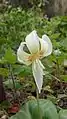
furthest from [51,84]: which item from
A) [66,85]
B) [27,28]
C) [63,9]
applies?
[63,9]

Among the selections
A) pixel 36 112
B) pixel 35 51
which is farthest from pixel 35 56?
A: pixel 36 112

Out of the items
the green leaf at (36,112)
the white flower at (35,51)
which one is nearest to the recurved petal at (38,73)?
the white flower at (35,51)

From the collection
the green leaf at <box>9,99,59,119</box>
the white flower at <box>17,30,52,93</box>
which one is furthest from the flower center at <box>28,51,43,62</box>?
the green leaf at <box>9,99,59,119</box>

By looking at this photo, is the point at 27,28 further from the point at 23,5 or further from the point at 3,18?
the point at 23,5

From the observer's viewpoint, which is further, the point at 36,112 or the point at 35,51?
the point at 36,112

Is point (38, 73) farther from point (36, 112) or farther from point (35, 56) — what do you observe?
point (36, 112)

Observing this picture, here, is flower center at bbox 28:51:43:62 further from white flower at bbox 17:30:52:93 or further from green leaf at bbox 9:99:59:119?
green leaf at bbox 9:99:59:119

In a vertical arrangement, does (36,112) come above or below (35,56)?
below
